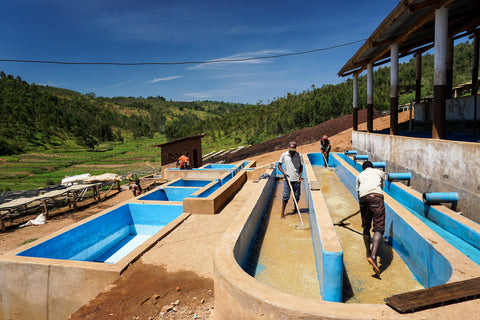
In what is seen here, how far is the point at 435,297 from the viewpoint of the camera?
2.30 meters

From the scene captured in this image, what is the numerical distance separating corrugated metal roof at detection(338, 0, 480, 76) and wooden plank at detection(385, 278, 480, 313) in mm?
6878

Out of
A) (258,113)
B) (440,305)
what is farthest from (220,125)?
→ (440,305)

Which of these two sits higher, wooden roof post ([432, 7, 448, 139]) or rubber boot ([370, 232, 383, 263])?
wooden roof post ([432, 7, 448, 139])

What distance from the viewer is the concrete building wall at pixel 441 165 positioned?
491 cm

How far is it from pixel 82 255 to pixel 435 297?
8.93 meters

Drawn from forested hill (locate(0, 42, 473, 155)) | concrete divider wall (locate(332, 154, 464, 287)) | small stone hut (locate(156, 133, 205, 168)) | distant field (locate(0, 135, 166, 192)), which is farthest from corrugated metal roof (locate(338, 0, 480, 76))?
forested hill (locate(0, 42, 473, 155))

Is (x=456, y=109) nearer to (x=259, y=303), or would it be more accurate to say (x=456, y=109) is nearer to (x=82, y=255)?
(x=259, y=303)

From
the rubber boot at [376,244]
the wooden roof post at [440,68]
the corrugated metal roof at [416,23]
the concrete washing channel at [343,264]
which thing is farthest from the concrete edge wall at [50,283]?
the corrugated metal roof at [416,23]

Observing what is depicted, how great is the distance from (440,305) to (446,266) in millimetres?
1060

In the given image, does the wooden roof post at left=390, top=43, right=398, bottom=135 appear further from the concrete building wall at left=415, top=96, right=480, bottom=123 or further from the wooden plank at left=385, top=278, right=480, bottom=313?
the wooden plank at left=385, top=278, right=480, bottom=313

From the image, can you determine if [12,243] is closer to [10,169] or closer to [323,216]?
[323,216]

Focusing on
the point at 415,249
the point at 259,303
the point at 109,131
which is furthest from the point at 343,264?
the point at 109,131

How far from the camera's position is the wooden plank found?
2234mm

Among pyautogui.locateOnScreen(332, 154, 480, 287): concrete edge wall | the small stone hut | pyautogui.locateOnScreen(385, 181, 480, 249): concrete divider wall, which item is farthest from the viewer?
the small stone hut
